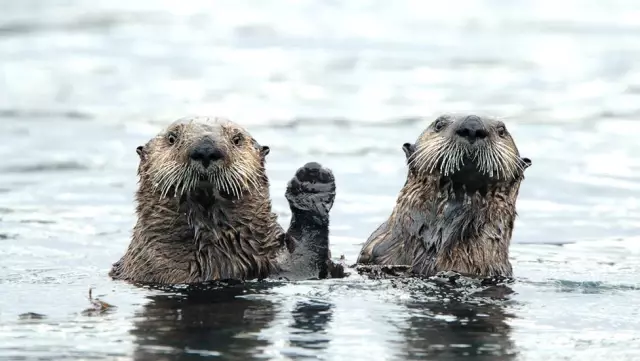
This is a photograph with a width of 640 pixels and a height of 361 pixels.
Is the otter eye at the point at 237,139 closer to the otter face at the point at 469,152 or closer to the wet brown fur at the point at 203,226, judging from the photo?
the wet brown fur at the point at 203,226

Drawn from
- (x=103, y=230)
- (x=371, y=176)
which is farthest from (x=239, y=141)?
(x=371, y=176)

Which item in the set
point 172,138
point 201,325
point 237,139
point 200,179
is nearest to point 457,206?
point 237,139

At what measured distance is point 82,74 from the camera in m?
21.8

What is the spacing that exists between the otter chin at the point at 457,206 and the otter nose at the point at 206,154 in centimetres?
175

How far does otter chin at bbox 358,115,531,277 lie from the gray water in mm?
451

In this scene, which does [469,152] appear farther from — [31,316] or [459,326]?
[31,316]

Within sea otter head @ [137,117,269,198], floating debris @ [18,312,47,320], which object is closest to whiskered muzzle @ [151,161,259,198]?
sea otter head @ [137,117,269,198]

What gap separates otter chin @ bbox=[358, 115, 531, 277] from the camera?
10898 millimetres

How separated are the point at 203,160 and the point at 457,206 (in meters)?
2.09

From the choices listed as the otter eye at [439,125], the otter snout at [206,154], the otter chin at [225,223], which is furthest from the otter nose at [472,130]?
the otter snout at [206,154]

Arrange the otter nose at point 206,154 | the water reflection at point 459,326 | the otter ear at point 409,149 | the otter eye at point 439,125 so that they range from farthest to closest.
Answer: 1. the otter ear at point 409,149
2. the otter eye at point 439,125
3. the otter nose at point 206,154
4. the water reflection at point 459,326

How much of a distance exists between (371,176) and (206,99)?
440cm

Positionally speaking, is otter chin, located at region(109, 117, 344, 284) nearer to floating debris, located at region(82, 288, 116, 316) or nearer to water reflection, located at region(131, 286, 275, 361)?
water reflection, located at region(131, 286, 275, 361)

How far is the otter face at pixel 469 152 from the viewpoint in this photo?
10.8 m
